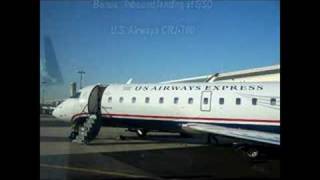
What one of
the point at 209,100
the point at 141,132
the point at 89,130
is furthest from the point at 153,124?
the point at 89,130

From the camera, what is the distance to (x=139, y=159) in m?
11.0

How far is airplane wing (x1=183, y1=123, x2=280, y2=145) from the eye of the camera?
37.0 feet

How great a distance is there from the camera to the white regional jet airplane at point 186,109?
1230cm

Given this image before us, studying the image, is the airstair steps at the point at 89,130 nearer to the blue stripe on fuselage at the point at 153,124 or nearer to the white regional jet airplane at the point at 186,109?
the white regional jet airplane at the point at 186,109

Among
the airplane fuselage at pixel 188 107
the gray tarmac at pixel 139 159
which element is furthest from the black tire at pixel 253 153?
the airplane fuselage at pixel 188 107

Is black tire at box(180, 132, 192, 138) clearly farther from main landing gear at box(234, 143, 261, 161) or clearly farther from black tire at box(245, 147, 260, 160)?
black tire at box(245, 147, 260, 160)

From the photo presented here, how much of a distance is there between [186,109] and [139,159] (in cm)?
307

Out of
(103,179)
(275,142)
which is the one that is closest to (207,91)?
(275,142)

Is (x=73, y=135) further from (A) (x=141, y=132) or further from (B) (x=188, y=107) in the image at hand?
(B) (x=188, y=107)

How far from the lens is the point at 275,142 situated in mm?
11031

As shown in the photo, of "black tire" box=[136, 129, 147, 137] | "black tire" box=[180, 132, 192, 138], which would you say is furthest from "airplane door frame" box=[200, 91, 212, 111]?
"black tire" box=[136, 129, 147, 137]

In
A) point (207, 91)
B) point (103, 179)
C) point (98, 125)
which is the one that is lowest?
point (103, 179)
